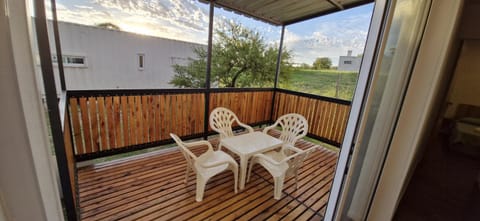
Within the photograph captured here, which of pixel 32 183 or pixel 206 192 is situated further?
pixel 206 192

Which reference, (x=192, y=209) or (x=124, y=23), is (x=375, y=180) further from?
(x=124, y=23)

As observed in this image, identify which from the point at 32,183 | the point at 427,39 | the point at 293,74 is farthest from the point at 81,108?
the point at 293,74

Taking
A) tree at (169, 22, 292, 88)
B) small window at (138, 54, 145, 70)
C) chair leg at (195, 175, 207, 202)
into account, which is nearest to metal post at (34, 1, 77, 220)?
chair leg at (195, 175, 207, 202)

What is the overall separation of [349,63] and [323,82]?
0.61m

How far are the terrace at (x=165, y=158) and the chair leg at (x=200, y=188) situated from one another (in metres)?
0.06

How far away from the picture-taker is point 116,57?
4047 millimetres

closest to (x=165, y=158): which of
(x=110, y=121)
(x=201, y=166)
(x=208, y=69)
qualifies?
(x=110, y=121)

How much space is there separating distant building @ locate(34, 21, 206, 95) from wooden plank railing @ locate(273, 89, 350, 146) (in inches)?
112

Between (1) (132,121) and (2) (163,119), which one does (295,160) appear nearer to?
(2) (163,119)

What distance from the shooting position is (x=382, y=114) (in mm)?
1363

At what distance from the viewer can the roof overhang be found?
10.3 ft

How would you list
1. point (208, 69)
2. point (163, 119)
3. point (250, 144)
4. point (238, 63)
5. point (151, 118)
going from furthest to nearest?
1. point (238, 63)
2. point (208, 69)
3. point (163, 119)
4. point (151, 118)
5. point (250, 144)

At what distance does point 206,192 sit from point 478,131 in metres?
2.35

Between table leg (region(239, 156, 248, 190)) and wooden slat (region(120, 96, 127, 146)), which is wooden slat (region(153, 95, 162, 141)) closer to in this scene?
wooden slat (region(120, 96, 127, 146))
